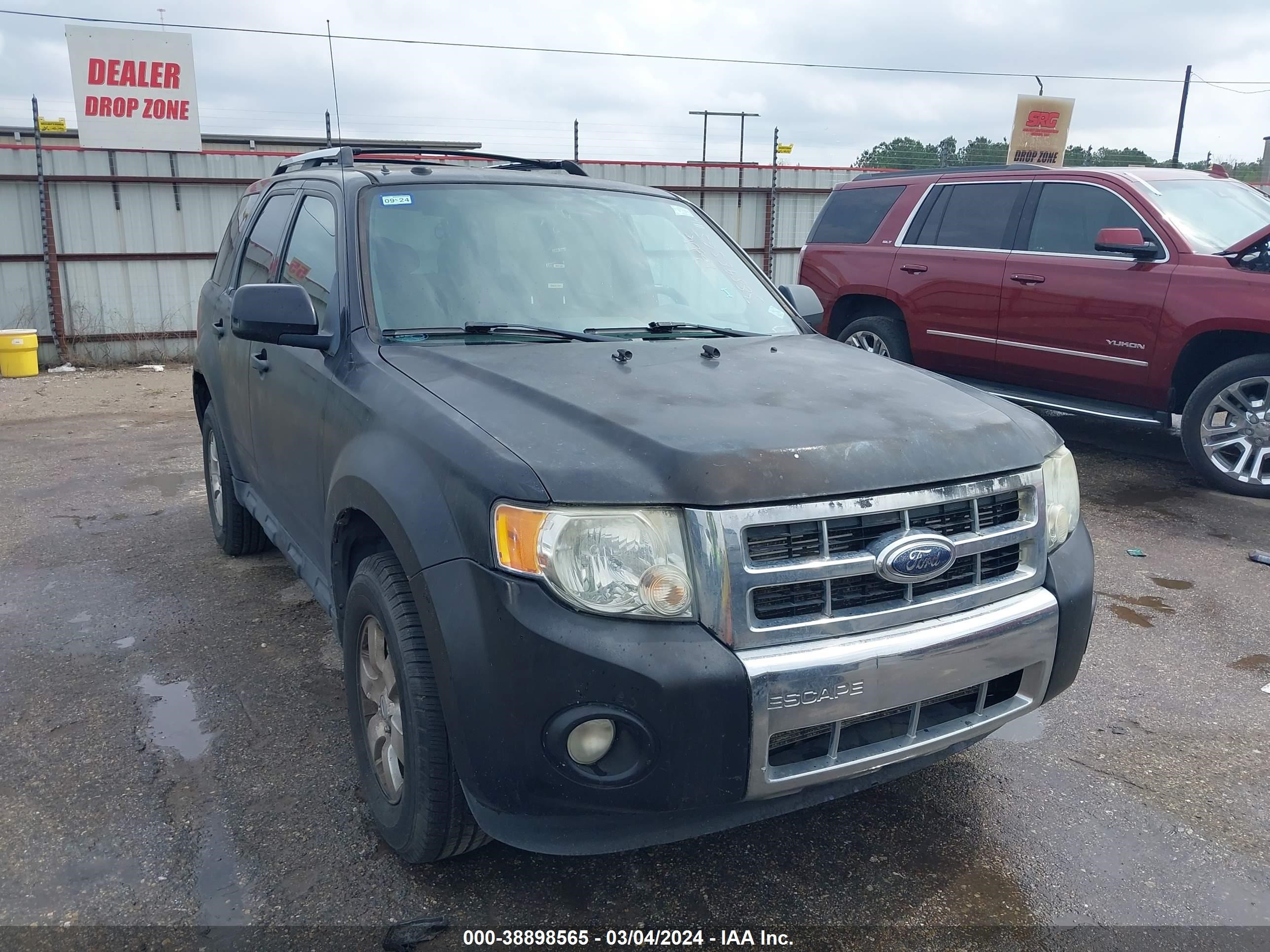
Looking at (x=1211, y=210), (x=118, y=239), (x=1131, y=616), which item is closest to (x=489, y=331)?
(x=1131, y=616)

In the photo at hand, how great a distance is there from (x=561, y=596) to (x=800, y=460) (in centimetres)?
60

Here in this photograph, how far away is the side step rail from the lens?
6.56 m

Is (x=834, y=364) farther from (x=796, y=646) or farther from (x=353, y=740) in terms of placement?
(x=353, y=740)

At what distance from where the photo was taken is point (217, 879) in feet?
8.29

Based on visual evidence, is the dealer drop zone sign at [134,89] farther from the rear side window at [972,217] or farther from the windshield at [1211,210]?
the windshield at [1211,210]

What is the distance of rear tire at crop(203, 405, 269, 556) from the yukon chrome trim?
204 inches

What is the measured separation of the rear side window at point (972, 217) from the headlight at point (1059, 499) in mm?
5170

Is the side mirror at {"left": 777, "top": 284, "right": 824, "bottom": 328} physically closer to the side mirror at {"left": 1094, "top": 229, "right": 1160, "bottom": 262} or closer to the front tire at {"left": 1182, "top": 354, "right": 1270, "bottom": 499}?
the side mirror at {"left": 1094, "top": 229, "right": 1160, "bottom": 262}

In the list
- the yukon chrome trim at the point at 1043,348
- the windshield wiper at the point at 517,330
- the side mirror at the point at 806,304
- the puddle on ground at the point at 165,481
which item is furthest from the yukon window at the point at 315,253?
the yukon chrome trim at the point at 1043,348

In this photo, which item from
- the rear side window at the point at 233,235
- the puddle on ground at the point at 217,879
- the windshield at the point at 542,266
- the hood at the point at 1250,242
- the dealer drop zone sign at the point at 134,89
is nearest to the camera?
the puddle on ground at the point at 217,879

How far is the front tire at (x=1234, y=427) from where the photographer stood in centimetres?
602

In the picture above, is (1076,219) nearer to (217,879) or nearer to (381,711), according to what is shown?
(381,711)

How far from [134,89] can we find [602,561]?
45.8 feet

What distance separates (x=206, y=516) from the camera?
5.80 metres
